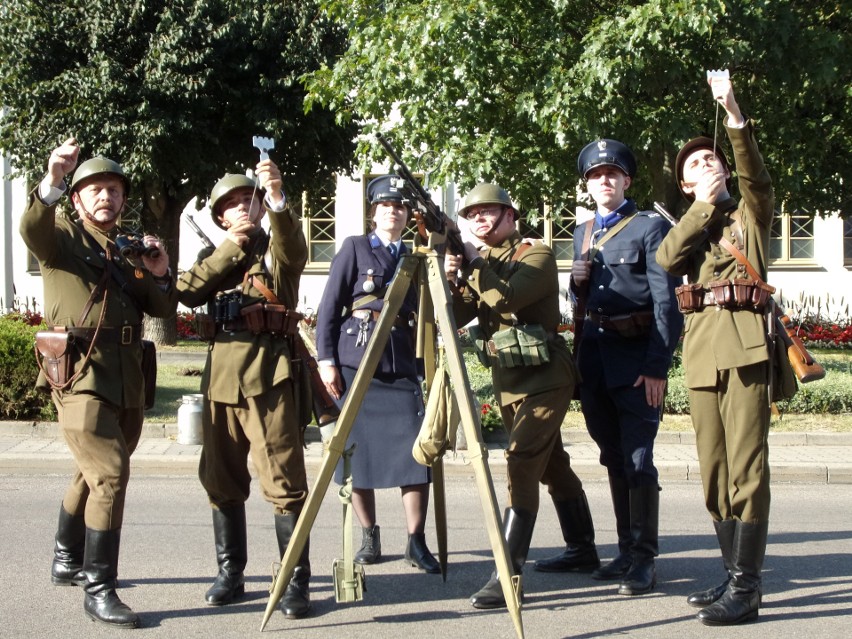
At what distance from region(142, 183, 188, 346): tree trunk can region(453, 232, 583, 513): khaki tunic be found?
13.2 metres

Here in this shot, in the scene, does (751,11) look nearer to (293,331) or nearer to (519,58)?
(519,58)

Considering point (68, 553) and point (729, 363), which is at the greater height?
point (729, 363)

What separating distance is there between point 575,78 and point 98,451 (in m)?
8.35

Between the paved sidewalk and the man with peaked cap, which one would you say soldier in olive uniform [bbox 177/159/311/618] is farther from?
the paved sidewalk

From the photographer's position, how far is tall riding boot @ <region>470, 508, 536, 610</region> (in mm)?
5238

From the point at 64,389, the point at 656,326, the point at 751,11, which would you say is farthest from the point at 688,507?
the point at 751,11

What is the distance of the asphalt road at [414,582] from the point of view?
4.96m

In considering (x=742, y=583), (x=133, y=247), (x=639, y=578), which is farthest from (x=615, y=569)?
(x=133, y=247)

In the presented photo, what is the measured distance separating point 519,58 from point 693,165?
763 centimetres

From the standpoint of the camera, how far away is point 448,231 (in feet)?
16.8

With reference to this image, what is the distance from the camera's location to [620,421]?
5805 millimetres

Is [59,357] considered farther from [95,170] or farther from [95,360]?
[95,170]

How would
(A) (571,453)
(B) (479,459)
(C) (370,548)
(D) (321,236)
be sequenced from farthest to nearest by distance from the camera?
(D) (321,236)
(A) (571,453)
(C) (370,548)
(B) (479,459)

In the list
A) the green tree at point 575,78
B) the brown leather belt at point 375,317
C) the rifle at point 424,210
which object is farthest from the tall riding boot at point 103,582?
the green tree at point 575,78
